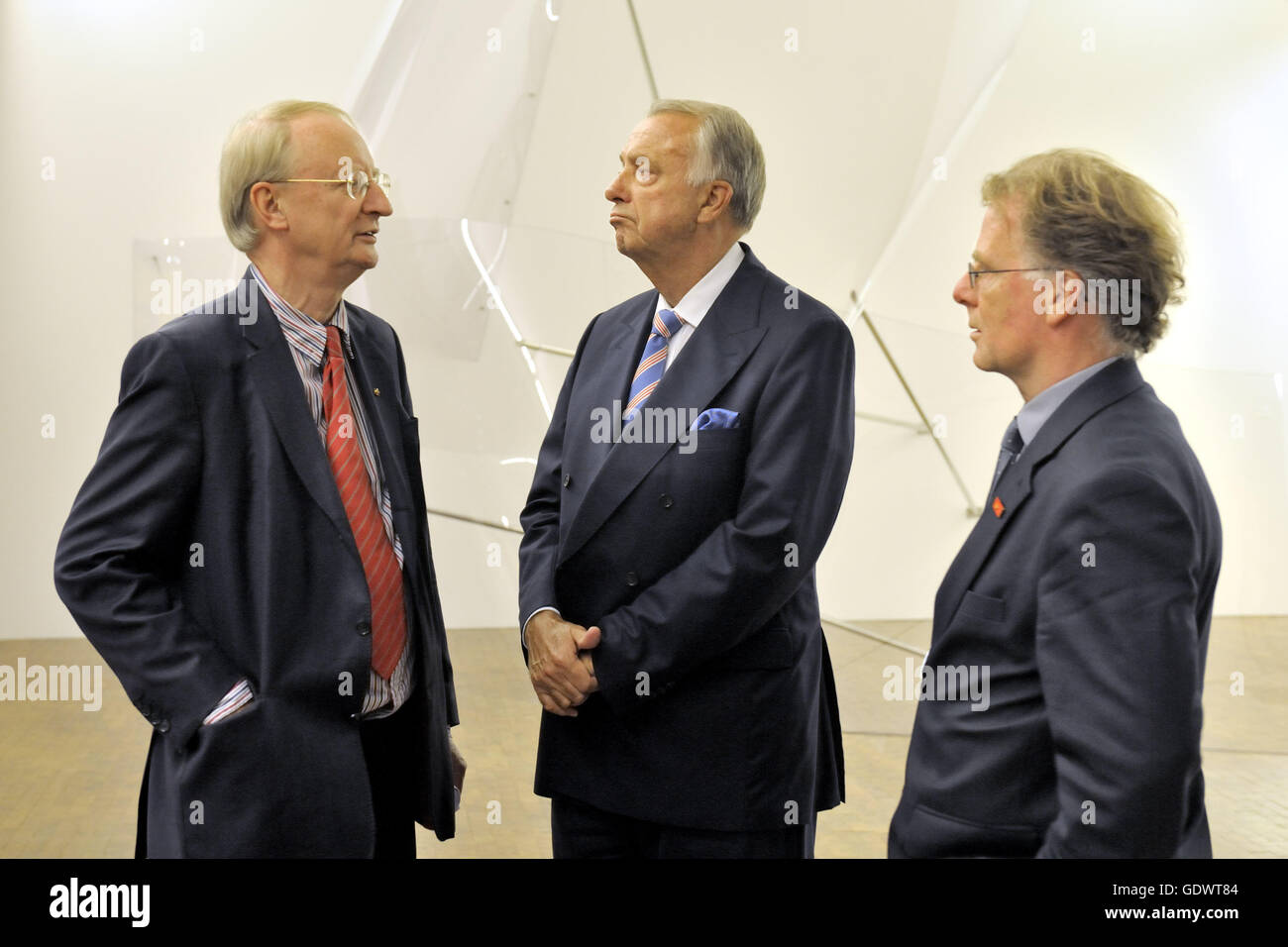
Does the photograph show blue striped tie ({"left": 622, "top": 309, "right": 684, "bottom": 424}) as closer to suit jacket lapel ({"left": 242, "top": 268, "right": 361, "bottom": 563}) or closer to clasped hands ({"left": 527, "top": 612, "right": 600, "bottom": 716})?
clasped hands ({"left": 527, "top": 612, "right": 600, "bottom": 716})

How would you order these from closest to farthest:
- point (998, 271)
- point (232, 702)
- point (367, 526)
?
point (998, 271), point (232, 702), point (367, 526)

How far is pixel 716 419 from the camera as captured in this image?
2.18 metres

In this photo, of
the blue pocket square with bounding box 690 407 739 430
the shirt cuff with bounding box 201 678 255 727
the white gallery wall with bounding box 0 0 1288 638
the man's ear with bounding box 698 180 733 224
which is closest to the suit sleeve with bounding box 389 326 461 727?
the shirt cuff with bounding box 201 678 255 727

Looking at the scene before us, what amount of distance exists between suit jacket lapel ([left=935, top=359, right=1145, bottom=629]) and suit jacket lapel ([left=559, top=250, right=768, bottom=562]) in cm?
72

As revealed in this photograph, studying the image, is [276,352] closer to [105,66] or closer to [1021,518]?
[1021,518]

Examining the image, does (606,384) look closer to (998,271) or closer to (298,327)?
(298,327)

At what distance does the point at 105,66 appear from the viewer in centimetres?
770

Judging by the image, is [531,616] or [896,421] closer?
[531,616]

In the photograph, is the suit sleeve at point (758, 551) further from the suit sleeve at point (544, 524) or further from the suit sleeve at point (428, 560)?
the suit sleeve at point (428, 560)

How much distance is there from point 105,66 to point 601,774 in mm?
7007

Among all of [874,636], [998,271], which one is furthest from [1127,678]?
[874,636]

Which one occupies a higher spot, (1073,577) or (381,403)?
(381,403)

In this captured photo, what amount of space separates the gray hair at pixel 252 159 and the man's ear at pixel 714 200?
64 cm

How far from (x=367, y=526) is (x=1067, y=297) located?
1.12 metres
